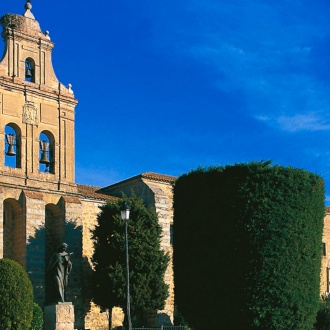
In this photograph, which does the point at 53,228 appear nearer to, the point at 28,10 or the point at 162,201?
the point at 162,201

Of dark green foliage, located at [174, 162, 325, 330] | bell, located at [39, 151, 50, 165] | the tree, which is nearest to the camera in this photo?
dark green foliage, located at [174, 162, 325, 330]

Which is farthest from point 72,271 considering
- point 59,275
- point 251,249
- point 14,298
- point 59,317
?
point 251,249

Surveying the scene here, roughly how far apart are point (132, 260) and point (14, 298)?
27.4ft

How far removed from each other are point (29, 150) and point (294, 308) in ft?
50.2

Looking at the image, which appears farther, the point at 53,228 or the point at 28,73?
the point at 28,73

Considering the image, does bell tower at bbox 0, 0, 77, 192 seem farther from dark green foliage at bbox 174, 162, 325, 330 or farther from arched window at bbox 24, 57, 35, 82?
dark green foliage at bbox 174, 162, 325, 330

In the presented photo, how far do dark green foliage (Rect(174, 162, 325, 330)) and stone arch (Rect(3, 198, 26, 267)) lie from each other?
9.46m

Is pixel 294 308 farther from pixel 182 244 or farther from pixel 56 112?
pixel 56 112

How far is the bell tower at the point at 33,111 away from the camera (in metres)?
33.6

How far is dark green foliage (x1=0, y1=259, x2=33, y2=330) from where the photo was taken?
2506 centimetres

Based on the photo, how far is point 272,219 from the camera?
24484 mm

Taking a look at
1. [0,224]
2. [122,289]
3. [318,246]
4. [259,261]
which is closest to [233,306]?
[259,261]

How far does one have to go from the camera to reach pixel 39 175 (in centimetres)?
3419

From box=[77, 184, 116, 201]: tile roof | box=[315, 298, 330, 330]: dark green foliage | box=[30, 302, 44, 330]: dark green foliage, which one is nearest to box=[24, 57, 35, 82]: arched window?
box=[77, 184, 116, 201]: tile roof
